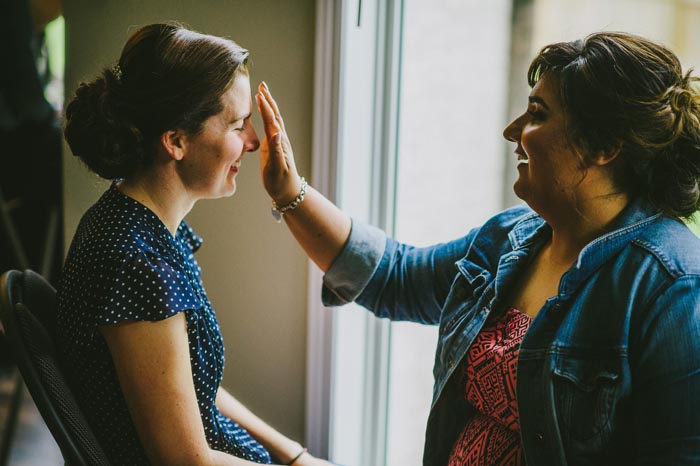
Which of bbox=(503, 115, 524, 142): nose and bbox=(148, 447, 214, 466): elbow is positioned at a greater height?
bbox=(503, 115, 524, 142): nose

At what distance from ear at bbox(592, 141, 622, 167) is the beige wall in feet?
2.66

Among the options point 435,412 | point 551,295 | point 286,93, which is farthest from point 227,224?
point 551,295

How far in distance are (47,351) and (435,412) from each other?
71 centimetres

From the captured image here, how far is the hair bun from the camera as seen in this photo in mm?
1171

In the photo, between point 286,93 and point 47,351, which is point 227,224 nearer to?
point 286,93

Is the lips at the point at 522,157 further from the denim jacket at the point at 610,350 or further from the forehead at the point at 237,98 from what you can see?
the forehead at the point at 237,98

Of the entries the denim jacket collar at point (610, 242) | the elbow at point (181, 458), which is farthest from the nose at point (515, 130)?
the elbow at point (181, 458)

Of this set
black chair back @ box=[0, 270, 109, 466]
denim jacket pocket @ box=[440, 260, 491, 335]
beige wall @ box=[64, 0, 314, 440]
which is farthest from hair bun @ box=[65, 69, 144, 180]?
denim jacket pocket @ box=[440, 260, 491, 335]

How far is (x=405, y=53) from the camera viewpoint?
1.72 meters

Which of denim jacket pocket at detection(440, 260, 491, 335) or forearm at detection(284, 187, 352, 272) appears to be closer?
denim jacket pocket at detection(440, 260, 491, 335)

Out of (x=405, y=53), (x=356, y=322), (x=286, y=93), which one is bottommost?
(x=356, y=322)

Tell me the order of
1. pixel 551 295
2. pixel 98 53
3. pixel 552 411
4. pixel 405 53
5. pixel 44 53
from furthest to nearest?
pixel 44 53, pixel 405 53, pixel 98 53, pixel 551 295, pixel 552 411

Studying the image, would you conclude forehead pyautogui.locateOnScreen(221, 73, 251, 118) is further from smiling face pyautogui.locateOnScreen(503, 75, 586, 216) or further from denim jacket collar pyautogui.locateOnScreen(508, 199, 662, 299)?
denim jacket collar pyautogui.locateOnScreen(508, 199, 662, 299)

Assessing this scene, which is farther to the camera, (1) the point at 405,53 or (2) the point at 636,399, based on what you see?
(1) the point at 405,53
